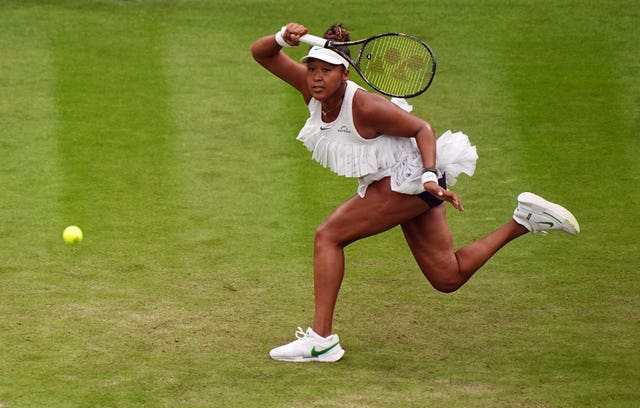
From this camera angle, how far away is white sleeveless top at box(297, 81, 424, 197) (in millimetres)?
7836

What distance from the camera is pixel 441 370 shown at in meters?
7.68

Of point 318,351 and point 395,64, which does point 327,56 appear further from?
point 318,351

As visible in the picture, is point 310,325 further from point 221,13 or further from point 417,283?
point 221,13

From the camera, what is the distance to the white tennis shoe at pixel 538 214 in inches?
322

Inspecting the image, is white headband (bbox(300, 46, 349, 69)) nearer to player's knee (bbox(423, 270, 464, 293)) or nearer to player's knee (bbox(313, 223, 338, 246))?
player's knee (bbox(313, 223, 338, 246))

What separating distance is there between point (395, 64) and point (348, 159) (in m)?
0.69

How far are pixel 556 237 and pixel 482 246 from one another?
2112 mm

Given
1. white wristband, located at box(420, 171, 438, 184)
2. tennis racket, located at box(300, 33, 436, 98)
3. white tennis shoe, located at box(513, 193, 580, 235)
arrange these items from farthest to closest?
white tennis shoe, located at box(513, 193, 580, 235)
tennis racket, located at box(300, 33, 436, 98)
white wristband, located at box(420, 171, 438, 184)

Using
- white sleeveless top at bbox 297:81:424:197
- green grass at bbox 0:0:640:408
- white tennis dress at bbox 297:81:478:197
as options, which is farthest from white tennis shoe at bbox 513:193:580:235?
white sleeveless top at bbox 297:81:424:197

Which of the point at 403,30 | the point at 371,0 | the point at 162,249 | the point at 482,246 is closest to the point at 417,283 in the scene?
the point at 482,246

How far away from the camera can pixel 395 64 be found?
8172 mm

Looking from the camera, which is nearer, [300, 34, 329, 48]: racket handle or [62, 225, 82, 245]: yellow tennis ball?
[300, 34, 329, 48]: racket handle

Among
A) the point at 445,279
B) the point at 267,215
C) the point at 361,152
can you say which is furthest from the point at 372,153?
the point at 267,215

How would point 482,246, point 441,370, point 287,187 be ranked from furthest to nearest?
1. point 287,187
2. point 482,246
3. point 441,370
